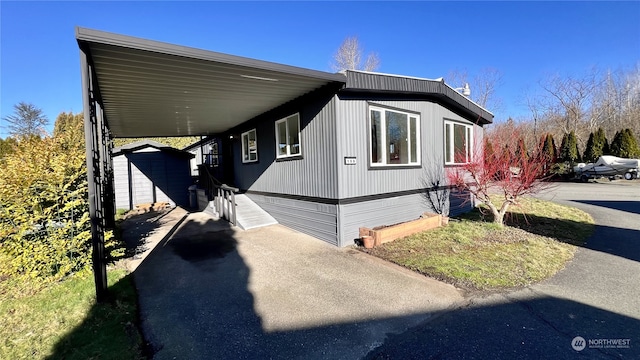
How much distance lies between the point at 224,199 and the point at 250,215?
1.16 meters

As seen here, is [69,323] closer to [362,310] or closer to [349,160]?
[362,310]

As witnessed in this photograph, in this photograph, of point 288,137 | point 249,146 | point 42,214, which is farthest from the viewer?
point 249,146

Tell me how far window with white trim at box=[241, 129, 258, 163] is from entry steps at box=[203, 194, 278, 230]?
4.42 feet

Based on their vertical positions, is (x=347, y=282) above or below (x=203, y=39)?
below

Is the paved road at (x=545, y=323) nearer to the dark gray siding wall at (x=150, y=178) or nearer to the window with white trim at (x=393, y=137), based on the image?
the window with white trim at (x=393, y=137)

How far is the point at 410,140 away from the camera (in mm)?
6988

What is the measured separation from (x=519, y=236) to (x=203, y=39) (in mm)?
9528

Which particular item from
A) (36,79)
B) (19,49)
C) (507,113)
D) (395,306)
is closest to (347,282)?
(395,306)

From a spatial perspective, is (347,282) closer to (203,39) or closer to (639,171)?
(203,39)

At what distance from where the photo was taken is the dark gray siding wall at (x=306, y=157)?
571 centimetres

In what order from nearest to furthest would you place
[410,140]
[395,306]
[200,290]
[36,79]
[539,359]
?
1. [539,359]
2. [395,306]
3. [200,290]
4. [410,140]
5. [36,79]

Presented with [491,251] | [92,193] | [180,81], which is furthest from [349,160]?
[92,193]

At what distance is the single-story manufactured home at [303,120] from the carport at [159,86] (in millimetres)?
18

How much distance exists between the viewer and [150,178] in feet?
39.4
